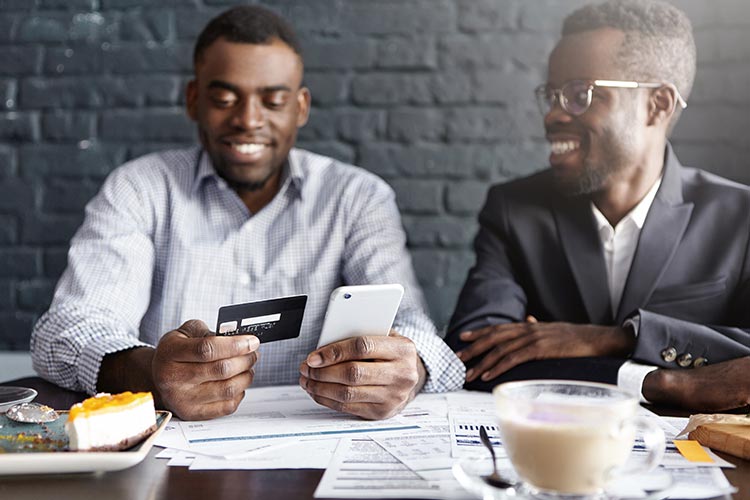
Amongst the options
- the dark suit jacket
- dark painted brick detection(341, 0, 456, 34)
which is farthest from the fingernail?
dark painted brick detection(341, 0, 456, 34)

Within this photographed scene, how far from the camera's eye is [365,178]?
6.42ft

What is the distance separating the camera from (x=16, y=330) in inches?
86.0

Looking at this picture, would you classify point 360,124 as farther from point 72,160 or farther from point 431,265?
point 72,160

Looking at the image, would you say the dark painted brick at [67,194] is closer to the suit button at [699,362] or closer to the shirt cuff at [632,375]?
the shirt cuff at [632,375]

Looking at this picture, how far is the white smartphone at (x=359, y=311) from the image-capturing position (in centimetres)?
116

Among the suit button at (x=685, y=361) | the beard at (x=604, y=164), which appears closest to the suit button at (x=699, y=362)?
the suit button at (x=685, y=361)

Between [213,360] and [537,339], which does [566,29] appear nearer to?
[537,339]

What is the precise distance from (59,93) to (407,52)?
0.95 metres

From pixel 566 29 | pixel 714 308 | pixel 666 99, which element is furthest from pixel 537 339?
pixel 566 29

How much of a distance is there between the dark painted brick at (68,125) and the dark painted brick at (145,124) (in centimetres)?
4

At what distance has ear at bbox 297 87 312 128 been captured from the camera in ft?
6.58

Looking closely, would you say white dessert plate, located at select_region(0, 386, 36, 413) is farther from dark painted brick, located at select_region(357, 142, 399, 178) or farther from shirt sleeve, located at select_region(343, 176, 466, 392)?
dark painted brick, located at select_region(357, 142, 399, 178)

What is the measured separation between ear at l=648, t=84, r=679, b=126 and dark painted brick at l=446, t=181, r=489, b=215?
0.45 meters

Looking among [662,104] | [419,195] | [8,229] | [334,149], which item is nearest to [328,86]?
[334,149]
